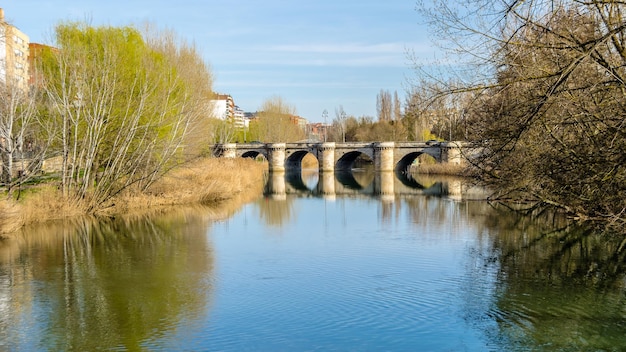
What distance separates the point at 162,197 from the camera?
26.5 metres

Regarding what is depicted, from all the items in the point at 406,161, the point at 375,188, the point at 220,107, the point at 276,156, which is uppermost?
the point at 220,107

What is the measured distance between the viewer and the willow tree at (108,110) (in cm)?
2214

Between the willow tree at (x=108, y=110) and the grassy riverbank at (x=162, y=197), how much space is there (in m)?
0.53

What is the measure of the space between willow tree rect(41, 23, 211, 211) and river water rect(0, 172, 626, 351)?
2.71m

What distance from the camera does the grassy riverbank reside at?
64.4ft

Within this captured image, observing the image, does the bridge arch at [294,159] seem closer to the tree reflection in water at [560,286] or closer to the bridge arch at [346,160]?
the bridge arch at [346,160]

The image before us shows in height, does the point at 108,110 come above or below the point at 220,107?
below

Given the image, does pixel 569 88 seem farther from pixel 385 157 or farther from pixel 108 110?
pixel 385 157

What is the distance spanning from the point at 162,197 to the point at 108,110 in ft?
15.0

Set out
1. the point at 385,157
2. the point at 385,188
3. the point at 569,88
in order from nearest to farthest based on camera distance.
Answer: the point at 569,88 < the point at 385,188 < the point at 385,157

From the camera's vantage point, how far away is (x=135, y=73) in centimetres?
2533

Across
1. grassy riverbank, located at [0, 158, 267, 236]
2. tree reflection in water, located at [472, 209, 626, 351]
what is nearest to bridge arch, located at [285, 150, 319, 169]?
grassy riverbank, located at [0, 158, 267, 236]

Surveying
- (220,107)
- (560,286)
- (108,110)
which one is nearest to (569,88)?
(560,286)

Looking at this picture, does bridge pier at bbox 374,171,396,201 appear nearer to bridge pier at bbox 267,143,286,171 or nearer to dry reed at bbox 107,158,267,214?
dry reed at bbox 107,158,267,214
